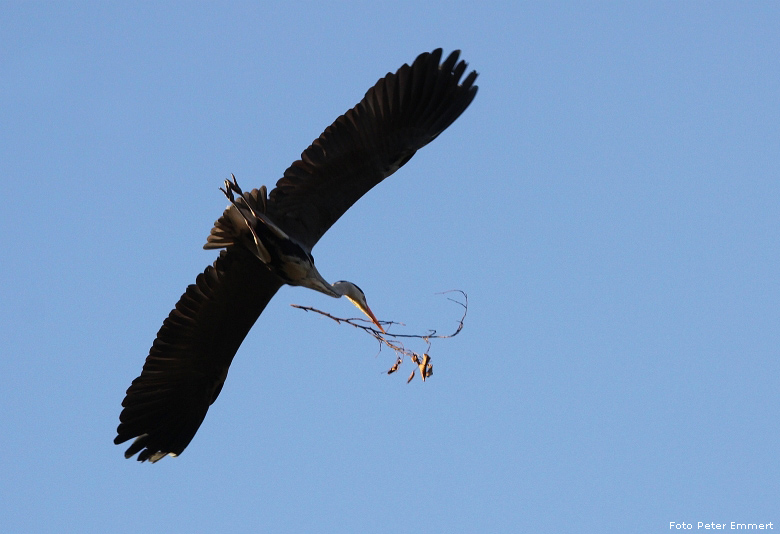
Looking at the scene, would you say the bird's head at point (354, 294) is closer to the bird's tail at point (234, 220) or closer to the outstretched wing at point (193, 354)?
the outstretched wing at point (193, 354)

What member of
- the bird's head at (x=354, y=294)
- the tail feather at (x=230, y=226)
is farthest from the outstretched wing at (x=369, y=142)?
the bird's head at (x=354, y=294)

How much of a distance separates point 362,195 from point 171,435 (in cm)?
312

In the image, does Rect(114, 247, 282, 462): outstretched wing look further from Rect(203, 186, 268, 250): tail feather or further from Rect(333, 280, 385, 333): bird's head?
Rect(333, 280, 385, 333): bird's head

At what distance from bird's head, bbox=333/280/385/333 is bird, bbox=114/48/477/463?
0.02 m

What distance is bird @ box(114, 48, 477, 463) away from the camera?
9.44 metres

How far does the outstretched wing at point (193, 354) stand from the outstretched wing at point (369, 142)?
0.67 meters

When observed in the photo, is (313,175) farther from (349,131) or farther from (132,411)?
(132,411)

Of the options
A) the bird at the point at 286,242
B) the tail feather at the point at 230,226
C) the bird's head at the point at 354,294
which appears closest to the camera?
the tail feather at the point at 230,226

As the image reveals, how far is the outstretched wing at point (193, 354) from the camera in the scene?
9445 mm

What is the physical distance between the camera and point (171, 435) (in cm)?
995

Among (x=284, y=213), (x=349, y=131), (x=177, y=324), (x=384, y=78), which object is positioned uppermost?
(x=384, y=78)

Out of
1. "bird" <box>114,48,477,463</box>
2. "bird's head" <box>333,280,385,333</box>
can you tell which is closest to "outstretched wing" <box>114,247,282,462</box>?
"bird" <box>114,48,477,463</box>

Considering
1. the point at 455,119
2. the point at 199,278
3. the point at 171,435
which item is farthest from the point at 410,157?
the point at 171,435

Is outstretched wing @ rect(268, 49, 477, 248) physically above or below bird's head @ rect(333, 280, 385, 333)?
above
